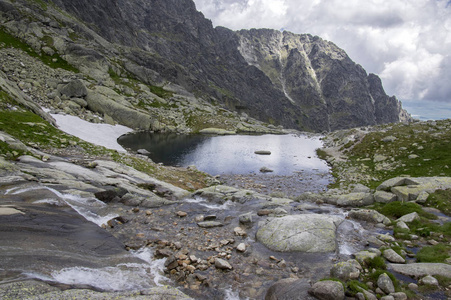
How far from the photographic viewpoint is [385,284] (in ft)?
31.4

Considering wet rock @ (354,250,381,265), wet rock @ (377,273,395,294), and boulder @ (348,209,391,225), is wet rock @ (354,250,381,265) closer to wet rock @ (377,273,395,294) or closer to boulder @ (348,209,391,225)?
wet rock @ (377,273,395,294)

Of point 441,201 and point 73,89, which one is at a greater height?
point 73,89

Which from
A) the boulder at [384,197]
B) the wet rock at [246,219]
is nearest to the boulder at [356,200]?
the boulder at [384,197]

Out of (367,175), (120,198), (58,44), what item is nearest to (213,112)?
(58,44)

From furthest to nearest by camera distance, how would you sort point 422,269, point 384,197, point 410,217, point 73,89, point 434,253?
point 73,89, point 384,197, point 410,217, point 434,253, point 422,269

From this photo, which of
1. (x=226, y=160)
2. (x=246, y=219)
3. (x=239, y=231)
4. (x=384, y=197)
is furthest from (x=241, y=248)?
(x=226, y=160)

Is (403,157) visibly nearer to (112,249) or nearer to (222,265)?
(222,265)

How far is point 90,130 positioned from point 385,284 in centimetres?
6124

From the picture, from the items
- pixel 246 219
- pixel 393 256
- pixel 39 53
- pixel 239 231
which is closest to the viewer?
pixel 393 256

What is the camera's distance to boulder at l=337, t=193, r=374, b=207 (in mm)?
22750

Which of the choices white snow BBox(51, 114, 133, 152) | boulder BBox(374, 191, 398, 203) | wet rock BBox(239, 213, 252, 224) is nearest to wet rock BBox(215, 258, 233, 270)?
wet rock BBox(239, 213, 252, 224)

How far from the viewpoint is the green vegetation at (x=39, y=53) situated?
287 feet

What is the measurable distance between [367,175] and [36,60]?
11490 centimetres

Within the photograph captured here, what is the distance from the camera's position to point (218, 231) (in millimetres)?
15875
